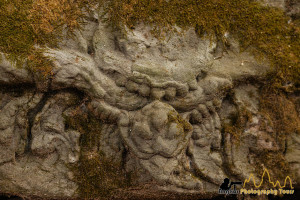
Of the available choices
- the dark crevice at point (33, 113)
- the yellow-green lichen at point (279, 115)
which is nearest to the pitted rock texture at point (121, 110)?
the dark crevice at point (33, 113)

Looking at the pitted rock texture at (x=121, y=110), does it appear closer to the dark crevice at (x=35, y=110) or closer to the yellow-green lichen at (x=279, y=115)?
the dark crevice at (x=35, y=110)

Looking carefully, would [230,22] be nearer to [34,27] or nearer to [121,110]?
[121,110]

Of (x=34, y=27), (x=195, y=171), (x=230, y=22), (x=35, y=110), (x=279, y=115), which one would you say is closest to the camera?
(x=34, y=27)

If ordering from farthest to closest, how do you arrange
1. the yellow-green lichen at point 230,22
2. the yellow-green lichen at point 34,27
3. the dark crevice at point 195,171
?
1. the dark crevice at point 195,171
2. the yellow-green lichen at point 230,22
3. the yellow-green lichen at point 34,27

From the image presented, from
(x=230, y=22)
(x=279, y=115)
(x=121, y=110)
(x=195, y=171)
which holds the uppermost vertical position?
(x=230, y=22)

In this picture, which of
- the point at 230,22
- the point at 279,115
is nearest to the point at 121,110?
the point at 230,22

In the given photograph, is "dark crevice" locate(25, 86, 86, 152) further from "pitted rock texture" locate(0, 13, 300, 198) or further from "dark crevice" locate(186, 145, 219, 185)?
"dark crevice" locate(186, 145, 219, 185)

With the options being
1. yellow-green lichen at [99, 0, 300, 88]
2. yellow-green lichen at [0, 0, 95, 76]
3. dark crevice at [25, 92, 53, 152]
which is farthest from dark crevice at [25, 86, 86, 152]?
yellow-green lichen at [99, 0, 300, 88]

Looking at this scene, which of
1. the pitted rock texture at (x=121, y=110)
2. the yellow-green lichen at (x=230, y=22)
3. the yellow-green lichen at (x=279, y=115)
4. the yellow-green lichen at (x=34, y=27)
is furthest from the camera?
the yellow-green lichen at (x=279, y=115)
